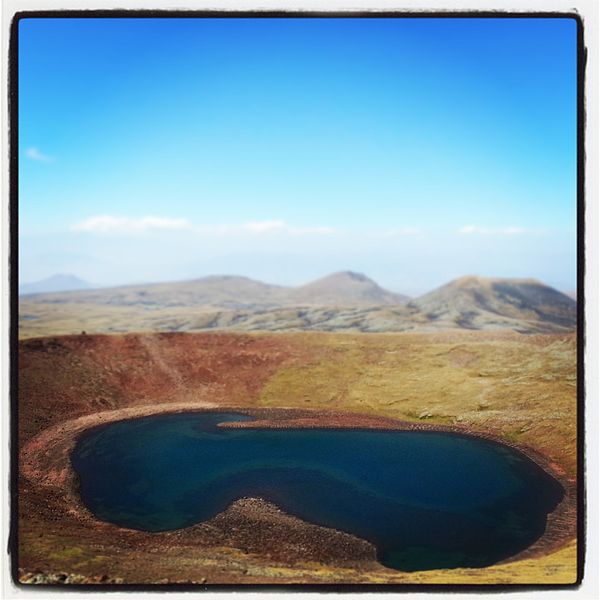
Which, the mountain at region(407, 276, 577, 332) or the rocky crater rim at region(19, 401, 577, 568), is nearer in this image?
the rocky crater rim at region(19, 401, 577, 568)

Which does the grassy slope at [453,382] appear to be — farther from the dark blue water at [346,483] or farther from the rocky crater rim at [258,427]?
the dark blue water at [346,483]

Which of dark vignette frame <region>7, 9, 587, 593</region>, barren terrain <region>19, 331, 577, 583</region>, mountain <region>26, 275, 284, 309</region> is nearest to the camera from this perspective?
dark vignette frame <region>7, 9, 587, 593</region>

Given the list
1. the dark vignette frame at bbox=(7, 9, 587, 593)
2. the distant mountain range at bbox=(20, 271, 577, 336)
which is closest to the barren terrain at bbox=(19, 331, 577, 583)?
the dark vignette frame at bbox=(7, 9, 587, 593)

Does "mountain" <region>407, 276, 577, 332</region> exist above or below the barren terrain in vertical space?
above

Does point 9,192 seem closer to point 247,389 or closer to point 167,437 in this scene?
point 167,437

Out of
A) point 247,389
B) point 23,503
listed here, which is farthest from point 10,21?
point 247,389

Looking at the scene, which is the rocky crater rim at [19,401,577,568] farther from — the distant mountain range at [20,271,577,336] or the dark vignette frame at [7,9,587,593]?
the distant mountain range at [20,271,577,336]

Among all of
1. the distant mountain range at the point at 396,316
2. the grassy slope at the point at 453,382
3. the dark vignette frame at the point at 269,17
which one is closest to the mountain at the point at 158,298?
the distant mountain range at the point at 396,316

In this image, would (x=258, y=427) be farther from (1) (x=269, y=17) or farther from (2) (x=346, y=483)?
(1) (x=269, y=17)
